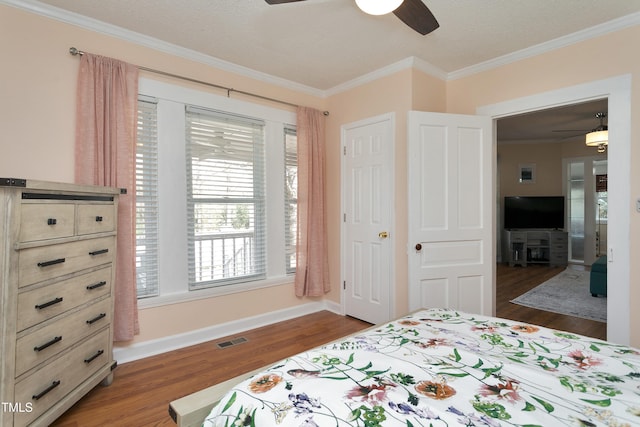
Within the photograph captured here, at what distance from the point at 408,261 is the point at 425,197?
0.62 m

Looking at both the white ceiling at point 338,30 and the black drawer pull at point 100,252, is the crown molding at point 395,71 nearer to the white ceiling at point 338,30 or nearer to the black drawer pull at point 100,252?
the white ceiling at point 338,30

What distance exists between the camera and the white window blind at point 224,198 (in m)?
3.02

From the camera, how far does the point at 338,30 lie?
2580 mm

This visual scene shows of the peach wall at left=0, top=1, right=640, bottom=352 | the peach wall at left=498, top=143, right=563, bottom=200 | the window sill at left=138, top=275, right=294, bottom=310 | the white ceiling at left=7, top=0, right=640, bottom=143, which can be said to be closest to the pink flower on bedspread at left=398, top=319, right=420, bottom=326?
the peach wall at left=0, top=1, right=640, bottom=352

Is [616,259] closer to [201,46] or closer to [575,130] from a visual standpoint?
[201,46]

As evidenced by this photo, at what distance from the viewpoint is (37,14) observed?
2.26 m

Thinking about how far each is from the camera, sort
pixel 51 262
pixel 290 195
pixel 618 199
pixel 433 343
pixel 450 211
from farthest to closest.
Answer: pixel 290 195 < pixel 450 211 < pixel 618 199 < pixel 51 262 < pixel 433 343

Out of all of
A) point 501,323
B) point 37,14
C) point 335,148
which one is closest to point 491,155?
point 335,148

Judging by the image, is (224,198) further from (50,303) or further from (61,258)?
(50,303)

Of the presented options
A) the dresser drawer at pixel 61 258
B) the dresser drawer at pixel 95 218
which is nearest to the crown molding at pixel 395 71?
the dresser drawer at pixel 95 218

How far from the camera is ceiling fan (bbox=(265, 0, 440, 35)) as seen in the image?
1.71 m

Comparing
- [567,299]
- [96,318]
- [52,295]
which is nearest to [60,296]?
[52,295]

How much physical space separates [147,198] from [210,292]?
3.39ft

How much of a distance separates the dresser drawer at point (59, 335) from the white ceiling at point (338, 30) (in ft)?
6.41
